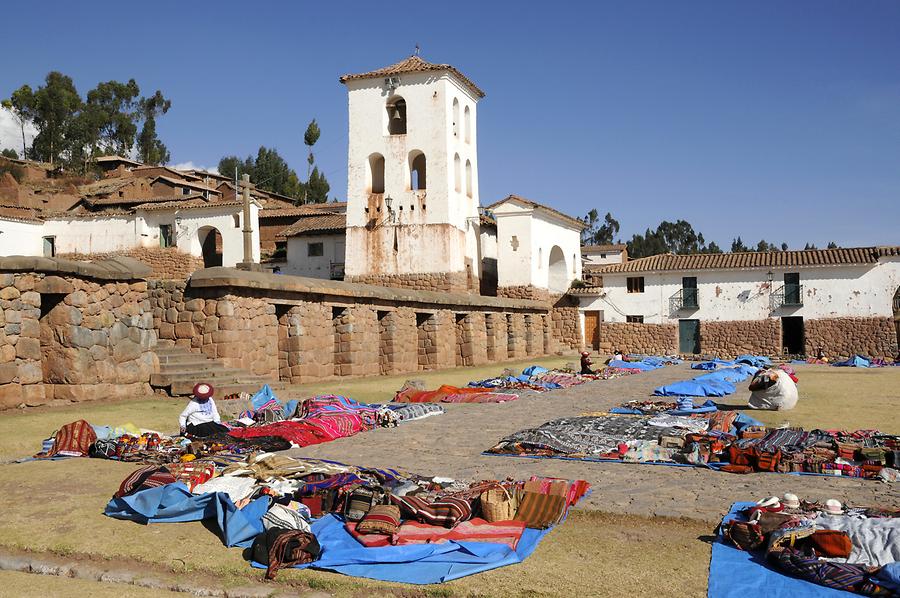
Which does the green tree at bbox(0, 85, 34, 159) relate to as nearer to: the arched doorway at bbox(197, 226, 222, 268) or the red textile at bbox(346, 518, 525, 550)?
the arched doorway at bbox(197, 226, 222, 268)

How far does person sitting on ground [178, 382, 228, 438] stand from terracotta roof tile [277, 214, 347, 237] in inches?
1108

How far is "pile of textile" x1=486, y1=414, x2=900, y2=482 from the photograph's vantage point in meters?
7.96

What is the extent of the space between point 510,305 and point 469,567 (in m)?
25.3

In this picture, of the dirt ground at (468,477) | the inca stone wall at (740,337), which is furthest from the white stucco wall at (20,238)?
the inca stone wall at (740,337)

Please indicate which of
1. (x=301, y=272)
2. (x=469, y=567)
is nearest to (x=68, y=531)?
(x=469, y=567)

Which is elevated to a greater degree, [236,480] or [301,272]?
[301,272]

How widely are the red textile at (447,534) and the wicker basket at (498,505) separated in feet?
0.28

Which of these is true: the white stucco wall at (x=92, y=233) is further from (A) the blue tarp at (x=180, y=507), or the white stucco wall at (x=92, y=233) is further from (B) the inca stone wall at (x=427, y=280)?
(A) the blue tarp at (x=180, y=507)

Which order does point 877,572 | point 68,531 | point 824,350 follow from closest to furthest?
point 877,572
point 68,531
point 824,350

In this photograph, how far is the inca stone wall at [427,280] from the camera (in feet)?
109

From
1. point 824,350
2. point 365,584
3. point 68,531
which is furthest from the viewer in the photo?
point 824,350

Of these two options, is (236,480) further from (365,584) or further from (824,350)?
(824,350)

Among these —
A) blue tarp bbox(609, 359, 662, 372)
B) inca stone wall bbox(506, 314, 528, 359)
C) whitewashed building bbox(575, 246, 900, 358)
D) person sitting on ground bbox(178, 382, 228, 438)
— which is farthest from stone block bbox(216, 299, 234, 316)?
whitewashed building bbox(575, 246, 900, 358)

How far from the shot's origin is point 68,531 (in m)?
6.21
